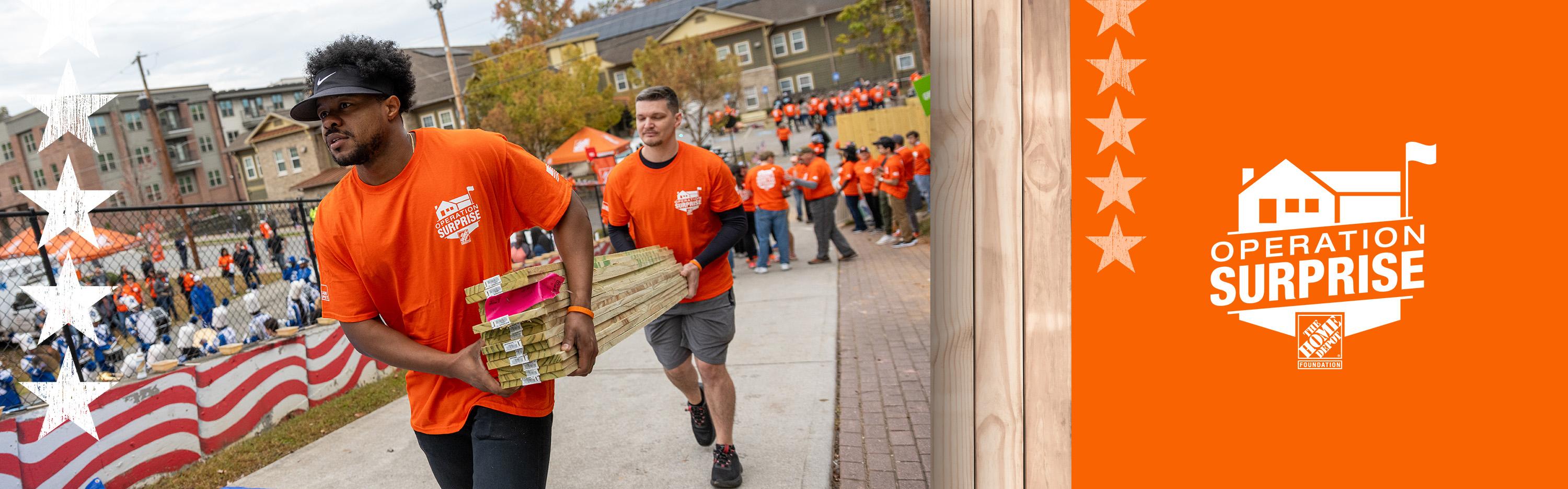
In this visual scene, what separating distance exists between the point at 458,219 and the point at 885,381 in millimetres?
3917

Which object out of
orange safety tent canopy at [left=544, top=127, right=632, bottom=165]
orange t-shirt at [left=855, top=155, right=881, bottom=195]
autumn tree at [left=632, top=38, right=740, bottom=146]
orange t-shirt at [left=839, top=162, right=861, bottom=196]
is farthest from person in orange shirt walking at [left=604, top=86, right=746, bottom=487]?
autumn tree at [left=632, top=38, right=740, bottom=146]

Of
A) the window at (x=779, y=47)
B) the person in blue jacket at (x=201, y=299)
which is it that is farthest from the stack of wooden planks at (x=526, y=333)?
the window at (x=779, y=47)

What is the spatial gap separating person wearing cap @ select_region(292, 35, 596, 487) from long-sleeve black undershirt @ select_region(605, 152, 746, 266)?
4.71 feet

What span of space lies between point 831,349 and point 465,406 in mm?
4644

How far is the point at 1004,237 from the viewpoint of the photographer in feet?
5.89

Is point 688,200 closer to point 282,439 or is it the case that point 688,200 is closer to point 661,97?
point 661,97

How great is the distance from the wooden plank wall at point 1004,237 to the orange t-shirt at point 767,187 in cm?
968

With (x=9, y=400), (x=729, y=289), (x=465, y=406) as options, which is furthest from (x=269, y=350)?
(x=465, y=406)

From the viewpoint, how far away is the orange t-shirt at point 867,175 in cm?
1438

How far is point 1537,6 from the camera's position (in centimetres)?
165

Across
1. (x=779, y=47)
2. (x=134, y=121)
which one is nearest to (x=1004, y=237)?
(x=134, y=121)

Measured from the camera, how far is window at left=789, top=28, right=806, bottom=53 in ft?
171

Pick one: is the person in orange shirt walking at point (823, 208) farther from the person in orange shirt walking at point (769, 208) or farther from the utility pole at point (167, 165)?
the utility pole at point (167, 165)

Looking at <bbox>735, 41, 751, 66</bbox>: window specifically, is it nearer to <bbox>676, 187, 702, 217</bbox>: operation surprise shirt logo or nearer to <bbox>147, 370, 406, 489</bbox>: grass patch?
<bbox>147, 370, 406, 489</bbox>: grass patch
